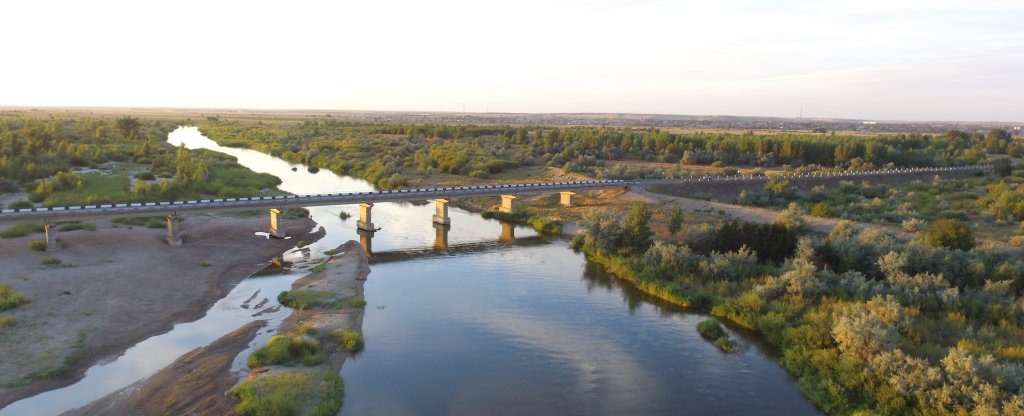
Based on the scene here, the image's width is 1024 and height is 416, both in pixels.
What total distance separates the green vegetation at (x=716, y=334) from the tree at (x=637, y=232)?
11820 millimetres

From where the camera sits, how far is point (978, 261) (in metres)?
27.2

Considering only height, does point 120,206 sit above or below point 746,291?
above

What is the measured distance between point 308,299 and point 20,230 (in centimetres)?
1962

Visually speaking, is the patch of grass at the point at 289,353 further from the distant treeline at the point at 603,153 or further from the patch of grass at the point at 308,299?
the distant treeline at the point at 603,153

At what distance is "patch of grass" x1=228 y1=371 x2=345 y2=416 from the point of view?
1738 centimetres

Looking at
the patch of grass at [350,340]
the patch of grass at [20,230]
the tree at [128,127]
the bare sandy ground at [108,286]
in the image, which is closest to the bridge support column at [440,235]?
the bare sandy ground at [108,286]

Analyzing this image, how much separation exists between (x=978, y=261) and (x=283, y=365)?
92.5ft

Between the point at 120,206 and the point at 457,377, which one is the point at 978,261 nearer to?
the point at 457,377

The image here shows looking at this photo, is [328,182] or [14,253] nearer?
[14,253]

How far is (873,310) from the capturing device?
2169cm

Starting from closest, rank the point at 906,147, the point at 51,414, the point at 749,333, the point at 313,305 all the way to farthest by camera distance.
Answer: the point at 51,414 → the point at 749,333 → the point at 313,305 → the point at 906,147

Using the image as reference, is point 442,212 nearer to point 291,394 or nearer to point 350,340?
point 350,340

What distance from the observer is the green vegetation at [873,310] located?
1769 centimetres

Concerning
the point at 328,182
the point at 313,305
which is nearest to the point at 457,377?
the point at 313,305
